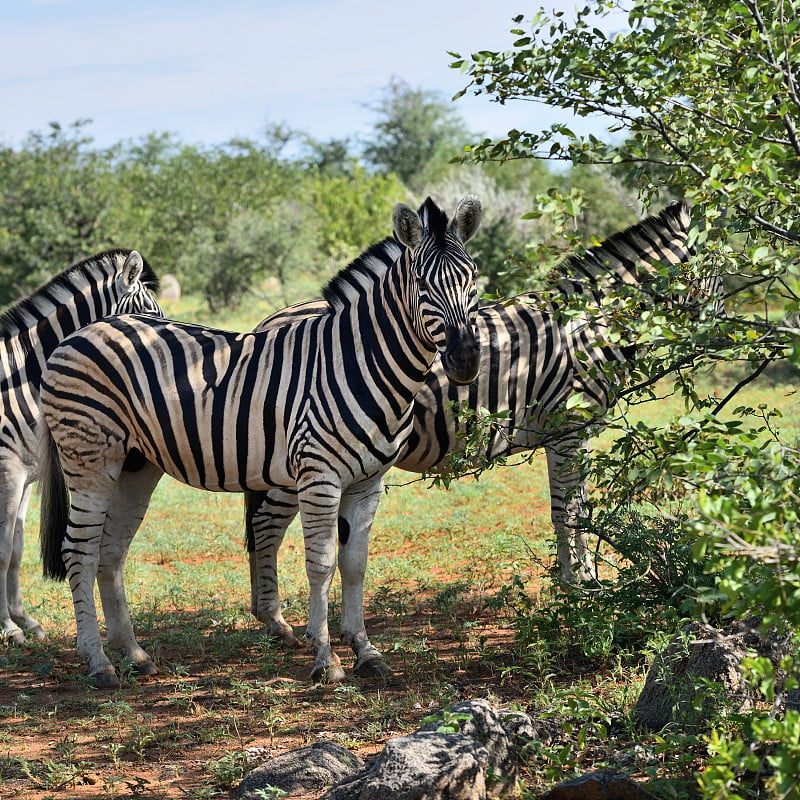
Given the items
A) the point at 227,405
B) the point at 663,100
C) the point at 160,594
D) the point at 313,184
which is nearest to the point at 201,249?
the point at 313,184

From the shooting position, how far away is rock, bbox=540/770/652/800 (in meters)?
3.51

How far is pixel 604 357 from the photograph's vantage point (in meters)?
6.70

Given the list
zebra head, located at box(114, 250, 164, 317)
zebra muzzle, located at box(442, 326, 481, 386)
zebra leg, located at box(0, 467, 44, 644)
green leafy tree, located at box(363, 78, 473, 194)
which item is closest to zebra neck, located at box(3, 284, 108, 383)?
zebra head, located at box(114, 250, 164, 317)

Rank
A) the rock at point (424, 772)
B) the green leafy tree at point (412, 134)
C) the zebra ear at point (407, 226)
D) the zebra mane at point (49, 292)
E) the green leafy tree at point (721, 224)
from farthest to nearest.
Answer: the green leafy tree at point (412, 134), the zebra mane at point (49, 292), the zebra ear at point (407, 226), the rock at point (424, 772), the green leafy tree at point (721, 224)

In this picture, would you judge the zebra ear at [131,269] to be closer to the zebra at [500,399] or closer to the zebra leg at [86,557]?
the zebra at [500,399]

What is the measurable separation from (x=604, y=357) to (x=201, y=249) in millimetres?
24613

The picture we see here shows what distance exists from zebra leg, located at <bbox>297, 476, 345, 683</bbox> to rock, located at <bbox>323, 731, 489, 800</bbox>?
1.78 meters

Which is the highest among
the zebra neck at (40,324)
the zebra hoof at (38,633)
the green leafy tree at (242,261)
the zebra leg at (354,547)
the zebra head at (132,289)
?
the green leafy tree at (242,261)

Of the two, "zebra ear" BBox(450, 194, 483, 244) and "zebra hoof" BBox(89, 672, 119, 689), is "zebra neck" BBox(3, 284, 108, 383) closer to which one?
"zebra hoof" BBox(89, 672, 119, 689)

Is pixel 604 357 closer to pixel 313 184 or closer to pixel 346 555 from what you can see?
pixel 346 555

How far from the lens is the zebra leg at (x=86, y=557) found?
5660mm

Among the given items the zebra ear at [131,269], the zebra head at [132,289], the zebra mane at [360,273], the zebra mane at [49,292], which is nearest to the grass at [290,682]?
the zebra mane at [360,273]

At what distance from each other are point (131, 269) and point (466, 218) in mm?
3709

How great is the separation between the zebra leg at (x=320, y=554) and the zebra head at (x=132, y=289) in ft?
10.2
